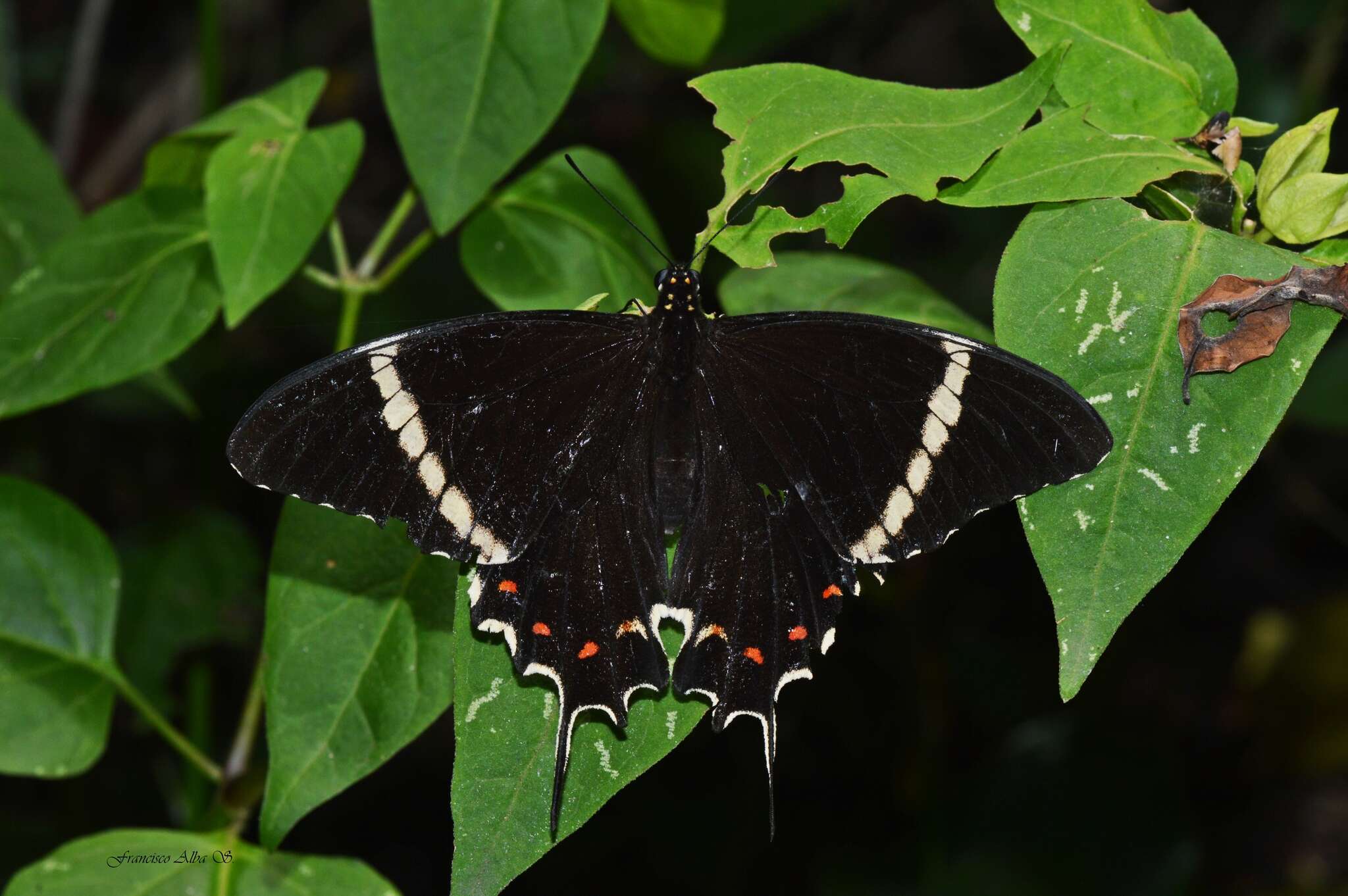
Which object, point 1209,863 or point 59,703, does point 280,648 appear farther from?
point 1209,863

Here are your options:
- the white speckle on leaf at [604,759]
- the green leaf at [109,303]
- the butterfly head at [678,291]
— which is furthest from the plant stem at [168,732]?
the butterfly head at [678,291]

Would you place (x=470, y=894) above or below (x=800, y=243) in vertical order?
above

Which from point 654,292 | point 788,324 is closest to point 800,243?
point 654,292

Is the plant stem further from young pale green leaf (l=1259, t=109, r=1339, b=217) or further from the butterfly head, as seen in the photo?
young pale green leaf (l=1259, t=109, r=1339, b=217)

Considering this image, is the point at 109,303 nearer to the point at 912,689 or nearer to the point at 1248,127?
the point at 1248,127

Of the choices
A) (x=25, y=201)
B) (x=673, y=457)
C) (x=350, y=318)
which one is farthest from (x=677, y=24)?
(x=25, y=201)

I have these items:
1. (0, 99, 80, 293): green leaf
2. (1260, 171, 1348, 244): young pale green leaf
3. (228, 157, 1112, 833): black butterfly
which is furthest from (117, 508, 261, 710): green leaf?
(1260, 171, 1348, 244): young pale green leaf

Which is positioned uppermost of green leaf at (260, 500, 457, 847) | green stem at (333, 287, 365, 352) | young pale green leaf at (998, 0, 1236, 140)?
young pale green leaf at (998, 0, 1236, 140)
